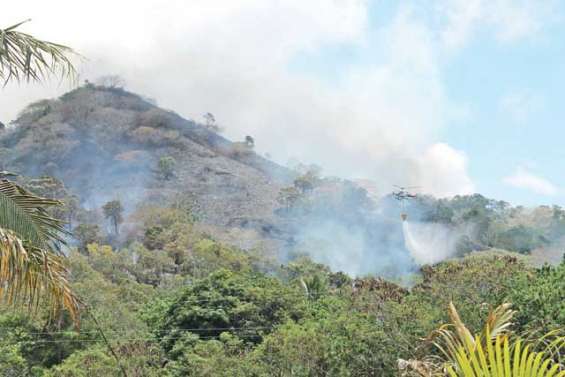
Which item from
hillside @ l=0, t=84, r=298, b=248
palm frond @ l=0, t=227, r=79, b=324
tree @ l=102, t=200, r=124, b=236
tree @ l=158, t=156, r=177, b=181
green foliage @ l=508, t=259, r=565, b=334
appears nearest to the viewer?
palm frond @ l=0, t=227, r=79, b=324

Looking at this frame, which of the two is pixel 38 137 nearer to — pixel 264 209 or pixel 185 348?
pixel 264 209

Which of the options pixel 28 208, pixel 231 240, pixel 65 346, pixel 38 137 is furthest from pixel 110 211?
pixel 28 208

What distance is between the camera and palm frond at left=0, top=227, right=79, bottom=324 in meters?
4.09

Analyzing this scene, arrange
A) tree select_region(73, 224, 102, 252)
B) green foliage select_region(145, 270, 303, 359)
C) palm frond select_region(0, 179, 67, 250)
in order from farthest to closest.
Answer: tree select_region(73, 224, 102, 252) → green foliage select_region(145, 270, 303, 359) → palm frond select_region(0, 179, 67, 250)

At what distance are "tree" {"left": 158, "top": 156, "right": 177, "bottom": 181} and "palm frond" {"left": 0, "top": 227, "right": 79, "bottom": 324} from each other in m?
104

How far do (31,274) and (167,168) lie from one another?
10479cm

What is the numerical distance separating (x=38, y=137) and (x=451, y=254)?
229ft

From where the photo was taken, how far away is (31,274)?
429 cm

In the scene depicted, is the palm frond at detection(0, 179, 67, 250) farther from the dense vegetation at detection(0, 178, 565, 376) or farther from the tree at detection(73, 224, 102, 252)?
the tree at detection(73, 224, 102, 252)

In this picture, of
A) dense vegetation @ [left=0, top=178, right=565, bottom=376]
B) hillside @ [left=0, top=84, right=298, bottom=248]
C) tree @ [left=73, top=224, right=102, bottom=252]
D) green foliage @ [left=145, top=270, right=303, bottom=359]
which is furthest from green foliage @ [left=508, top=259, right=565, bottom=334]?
hillside @ [left=0, top=84, right=298, bottom=248]

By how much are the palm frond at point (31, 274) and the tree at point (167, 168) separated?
104391 mm

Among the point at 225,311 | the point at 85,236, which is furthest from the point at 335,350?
the point at 85,236

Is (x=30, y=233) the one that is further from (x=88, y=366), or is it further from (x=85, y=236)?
(x=85, y=236)

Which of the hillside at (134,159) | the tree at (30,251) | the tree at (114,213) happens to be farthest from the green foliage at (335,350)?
the hillside at (134,159)
